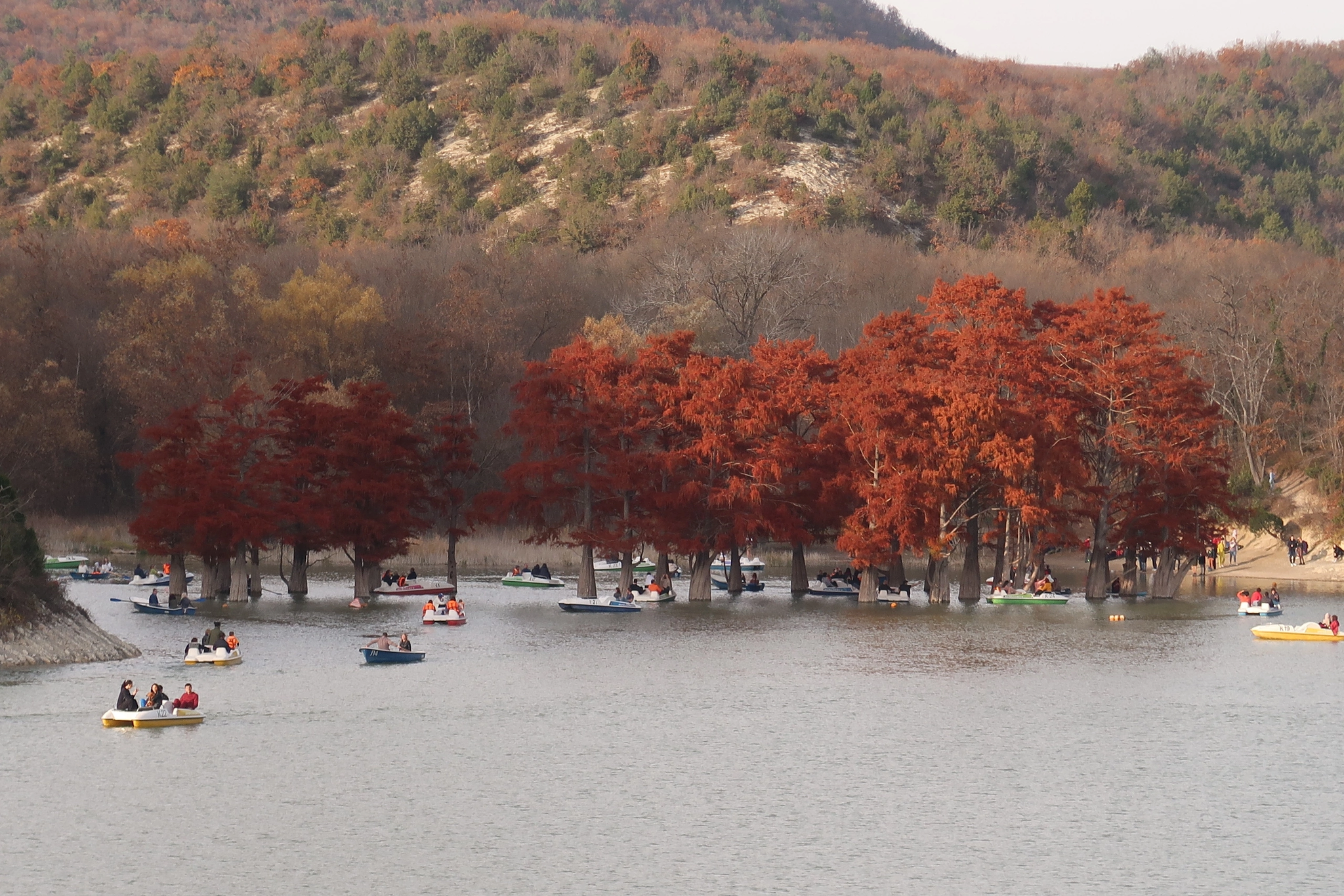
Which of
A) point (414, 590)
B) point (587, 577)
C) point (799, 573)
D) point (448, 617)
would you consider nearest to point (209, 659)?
point (448, 617)

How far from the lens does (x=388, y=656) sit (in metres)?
53.1

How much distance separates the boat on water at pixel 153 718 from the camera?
40250mm

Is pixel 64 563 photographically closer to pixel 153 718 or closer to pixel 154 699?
pixel 154 699

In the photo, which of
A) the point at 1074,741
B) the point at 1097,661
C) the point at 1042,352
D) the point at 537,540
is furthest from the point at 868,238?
the point at 1074,741

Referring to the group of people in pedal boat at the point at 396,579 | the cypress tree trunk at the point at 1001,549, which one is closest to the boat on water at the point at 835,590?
the cypress tree trunk at the point at 1001,549

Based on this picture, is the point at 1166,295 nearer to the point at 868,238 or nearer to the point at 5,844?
the point at 868,238

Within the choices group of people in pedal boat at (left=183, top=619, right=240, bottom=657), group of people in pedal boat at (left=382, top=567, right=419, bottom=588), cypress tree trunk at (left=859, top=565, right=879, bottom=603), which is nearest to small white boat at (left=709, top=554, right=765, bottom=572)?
cypress tree trunk at (left=859, top=565, right=879, bottom=603)

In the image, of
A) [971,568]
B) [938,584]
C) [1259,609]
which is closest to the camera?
[1259,609]

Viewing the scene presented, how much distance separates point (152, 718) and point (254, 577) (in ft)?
117

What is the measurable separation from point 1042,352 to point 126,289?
63.9m

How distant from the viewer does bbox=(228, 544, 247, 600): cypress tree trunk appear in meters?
70.8

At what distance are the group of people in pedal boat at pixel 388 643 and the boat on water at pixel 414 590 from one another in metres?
22.4

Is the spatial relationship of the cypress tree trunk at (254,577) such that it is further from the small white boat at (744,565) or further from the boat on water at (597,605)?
the small white boat at (744,565)

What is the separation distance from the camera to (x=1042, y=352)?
255 ft
